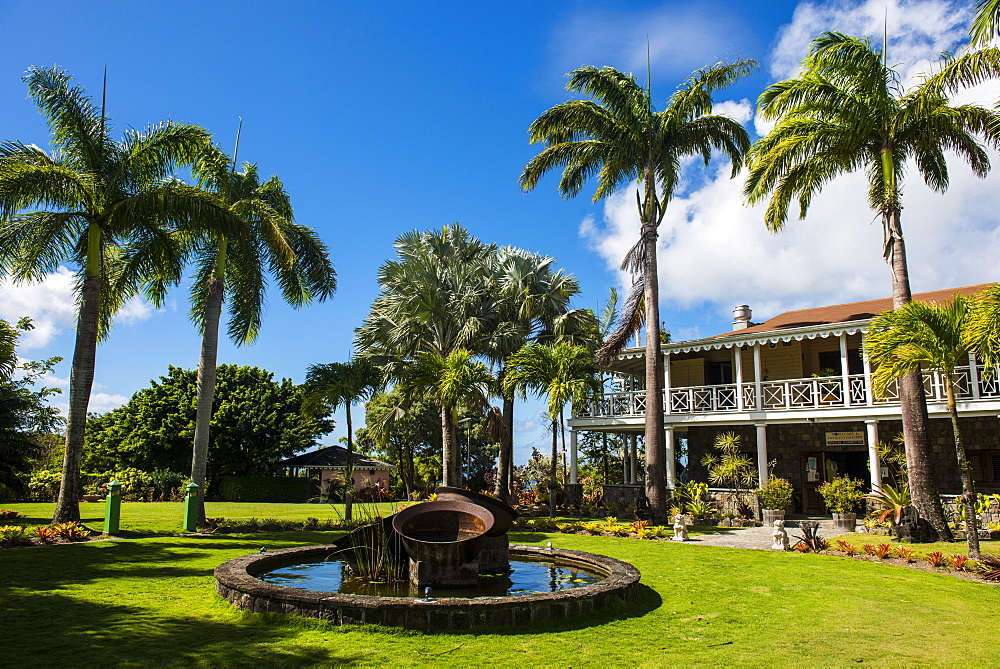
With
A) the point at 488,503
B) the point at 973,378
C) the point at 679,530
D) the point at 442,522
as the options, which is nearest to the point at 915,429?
the point at 973,378

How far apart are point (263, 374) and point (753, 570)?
1200 inches

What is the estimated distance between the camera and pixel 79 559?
990 cm

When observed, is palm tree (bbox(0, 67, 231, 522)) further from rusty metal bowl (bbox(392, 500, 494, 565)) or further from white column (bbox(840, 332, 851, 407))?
white column (bbox(840, 332, 851, 407))

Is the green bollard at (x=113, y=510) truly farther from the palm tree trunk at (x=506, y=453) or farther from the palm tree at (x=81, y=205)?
the palm tree trunk at (x=506, y=453)

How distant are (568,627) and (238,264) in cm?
1492

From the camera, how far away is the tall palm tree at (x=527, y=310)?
23281 mm

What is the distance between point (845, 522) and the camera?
15453 mm

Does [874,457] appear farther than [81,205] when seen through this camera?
Yes

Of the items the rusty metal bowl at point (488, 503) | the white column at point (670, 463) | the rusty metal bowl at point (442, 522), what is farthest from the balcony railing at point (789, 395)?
the rusty metal bowl at point (442, 522)

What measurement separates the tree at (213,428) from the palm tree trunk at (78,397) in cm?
1636

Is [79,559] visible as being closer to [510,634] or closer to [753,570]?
[510,634]

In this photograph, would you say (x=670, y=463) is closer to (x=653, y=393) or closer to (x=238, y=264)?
(x=653, y=393)

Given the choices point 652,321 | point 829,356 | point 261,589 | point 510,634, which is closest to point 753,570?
point 510,634

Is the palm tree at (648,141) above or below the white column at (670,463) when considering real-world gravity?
above
